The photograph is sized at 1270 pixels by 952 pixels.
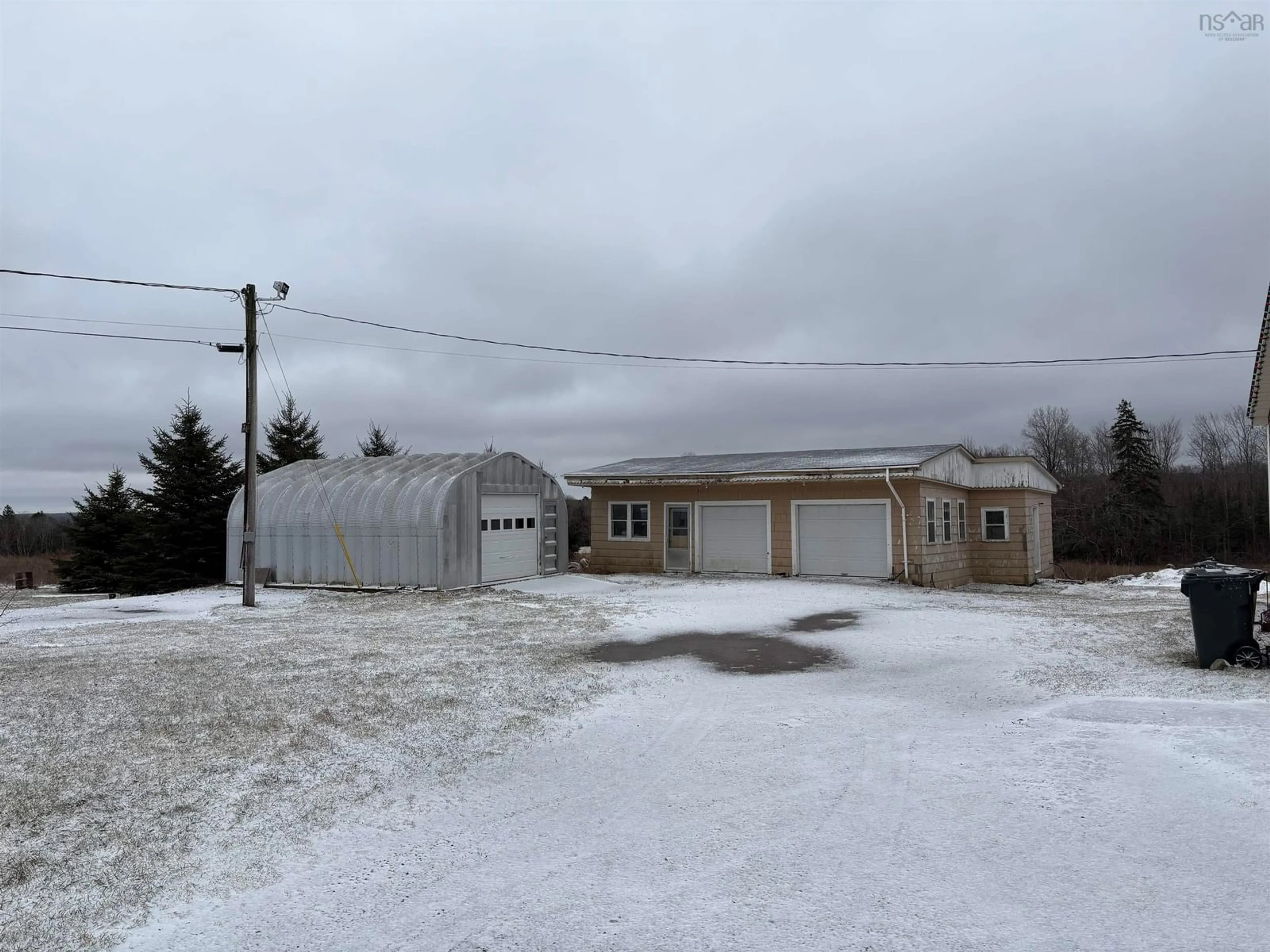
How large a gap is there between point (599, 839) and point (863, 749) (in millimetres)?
2287

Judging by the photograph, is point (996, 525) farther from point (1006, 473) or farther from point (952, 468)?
point (952, 468)

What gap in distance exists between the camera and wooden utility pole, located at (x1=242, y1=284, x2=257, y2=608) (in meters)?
15.1

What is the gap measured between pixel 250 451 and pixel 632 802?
495 inches

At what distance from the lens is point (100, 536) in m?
30.4

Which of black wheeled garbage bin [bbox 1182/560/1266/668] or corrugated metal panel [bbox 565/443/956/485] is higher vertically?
corrugated metal panel [bbox 565/443/956/485]

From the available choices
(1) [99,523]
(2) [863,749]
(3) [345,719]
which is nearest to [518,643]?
(3) [345,719]

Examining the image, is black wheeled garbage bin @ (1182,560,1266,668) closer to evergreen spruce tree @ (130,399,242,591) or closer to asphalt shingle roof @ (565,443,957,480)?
asphalt shingle roof @ (565,443,957,480)

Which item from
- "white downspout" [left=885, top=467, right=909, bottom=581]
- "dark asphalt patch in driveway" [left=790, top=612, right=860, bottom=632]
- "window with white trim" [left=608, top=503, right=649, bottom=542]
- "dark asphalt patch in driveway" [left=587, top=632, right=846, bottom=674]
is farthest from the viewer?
"window with white trim" [left=608, top=503, right=649, bottom=542]

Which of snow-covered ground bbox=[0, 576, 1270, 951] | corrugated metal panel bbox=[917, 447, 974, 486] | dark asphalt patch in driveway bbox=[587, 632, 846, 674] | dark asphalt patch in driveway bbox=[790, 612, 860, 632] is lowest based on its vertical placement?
snow-covered ground bbox=[0, 576, 1270, 951]

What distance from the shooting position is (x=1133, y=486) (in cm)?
4419

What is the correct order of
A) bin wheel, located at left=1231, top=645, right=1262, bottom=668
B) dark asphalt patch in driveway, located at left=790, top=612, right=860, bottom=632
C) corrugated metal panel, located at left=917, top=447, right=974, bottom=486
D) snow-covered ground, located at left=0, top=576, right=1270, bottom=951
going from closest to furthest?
1. snow-covered ground, located at left=0, top=576, right=1270, bottom=951
2. bin wheel, located at left=1231, top=645, right=1262, bottom=668
3. dark asphalt patch in driveway, located at left=790, top=612, right=860, bottom=632
4. corrugated metal panel, located at left=917, top=447, right=974, bottom=486

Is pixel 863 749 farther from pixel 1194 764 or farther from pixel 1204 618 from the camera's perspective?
pixel 1204 618

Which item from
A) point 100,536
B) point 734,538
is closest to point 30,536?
point 100,536

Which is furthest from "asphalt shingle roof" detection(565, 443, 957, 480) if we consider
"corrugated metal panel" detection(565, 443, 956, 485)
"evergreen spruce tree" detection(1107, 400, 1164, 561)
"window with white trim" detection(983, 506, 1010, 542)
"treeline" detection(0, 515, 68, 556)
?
"treeline" detection(0, 515, 68, 556)
